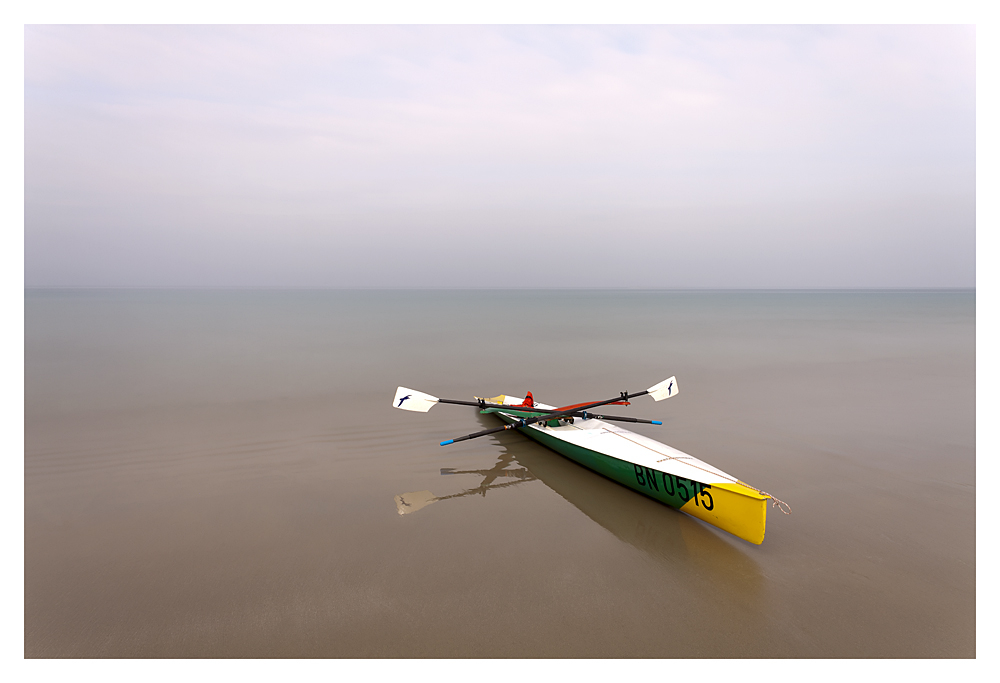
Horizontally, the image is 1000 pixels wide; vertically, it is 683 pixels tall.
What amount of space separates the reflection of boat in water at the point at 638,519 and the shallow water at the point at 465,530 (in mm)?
43

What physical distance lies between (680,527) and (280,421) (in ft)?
31.5

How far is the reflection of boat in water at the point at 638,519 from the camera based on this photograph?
232 inches

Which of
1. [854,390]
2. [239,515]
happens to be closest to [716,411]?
[854,390]

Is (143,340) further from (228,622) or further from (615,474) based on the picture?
(615,474)

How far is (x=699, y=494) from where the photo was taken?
6801mm

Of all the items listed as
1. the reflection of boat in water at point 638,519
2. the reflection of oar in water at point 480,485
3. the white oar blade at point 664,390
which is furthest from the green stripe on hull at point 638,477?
the white oar blade at point 664,390

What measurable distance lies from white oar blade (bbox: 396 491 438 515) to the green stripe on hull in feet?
9.35

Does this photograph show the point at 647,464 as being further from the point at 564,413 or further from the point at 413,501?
the point at 413,501

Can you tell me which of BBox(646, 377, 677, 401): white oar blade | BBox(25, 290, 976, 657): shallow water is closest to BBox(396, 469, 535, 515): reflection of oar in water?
BBox(25, 290, 976, 657): shallow water

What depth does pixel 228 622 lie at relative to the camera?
5.19 metres

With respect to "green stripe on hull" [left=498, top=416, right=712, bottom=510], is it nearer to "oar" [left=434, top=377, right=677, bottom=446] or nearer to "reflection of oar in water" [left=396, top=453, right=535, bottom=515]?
"oar" [left=434, top=377, right=677, bottom=446]

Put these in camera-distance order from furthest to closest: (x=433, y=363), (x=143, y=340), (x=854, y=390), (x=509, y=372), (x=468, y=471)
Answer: (x=143, y=340) < (x=433, y=363) < (x=509, y=372) < (x=854, y=390) < (x=468, y=471)

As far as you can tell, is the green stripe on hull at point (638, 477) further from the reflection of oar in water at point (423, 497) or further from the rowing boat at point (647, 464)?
the reflection of oar in water at point (423, 497)

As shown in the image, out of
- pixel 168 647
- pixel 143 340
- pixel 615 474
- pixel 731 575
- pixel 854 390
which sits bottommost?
pixel 168 647
